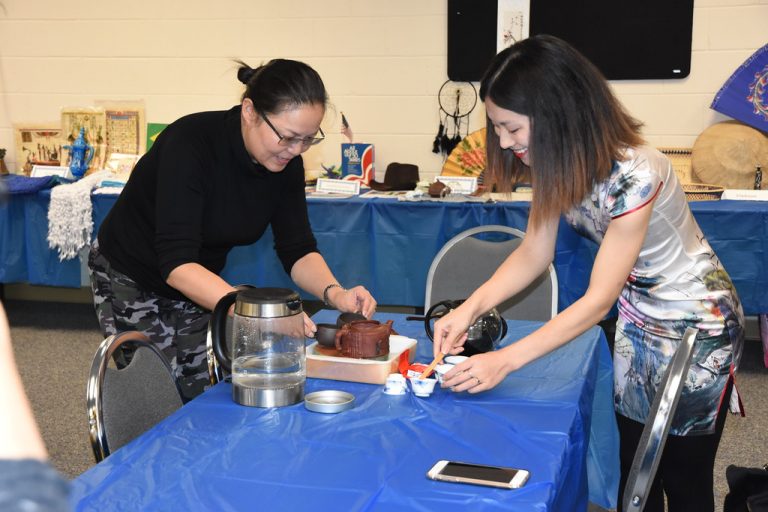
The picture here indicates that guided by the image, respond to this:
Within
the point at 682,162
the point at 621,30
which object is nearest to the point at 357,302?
the point at 682,162

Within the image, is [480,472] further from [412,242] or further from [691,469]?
[412,242]

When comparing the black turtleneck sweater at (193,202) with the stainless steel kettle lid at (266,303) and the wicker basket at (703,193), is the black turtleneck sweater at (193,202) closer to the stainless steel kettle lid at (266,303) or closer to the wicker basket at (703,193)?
the stainless steel kettle lid at (266,303)

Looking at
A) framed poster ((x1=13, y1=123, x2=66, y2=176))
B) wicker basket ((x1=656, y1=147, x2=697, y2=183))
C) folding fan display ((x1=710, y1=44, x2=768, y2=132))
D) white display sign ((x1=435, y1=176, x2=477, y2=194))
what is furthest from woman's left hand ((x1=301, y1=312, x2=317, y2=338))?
framed poster ((x1=13, y1=123, x2=66, y2=176))

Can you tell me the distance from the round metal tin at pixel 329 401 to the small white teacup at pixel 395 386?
9 cm

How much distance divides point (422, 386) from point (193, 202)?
2.27 feet

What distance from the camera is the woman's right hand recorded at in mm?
1844

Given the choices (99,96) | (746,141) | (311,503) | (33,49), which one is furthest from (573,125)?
(33,49)

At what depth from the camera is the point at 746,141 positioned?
13.1 ft

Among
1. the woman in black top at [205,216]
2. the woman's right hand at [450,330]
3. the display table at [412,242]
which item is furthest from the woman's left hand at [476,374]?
the display table at [412,242]

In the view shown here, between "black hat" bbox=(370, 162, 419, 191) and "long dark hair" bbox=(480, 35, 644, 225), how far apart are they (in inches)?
104

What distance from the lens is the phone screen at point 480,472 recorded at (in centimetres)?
127

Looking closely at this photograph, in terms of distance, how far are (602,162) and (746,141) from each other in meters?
2.70

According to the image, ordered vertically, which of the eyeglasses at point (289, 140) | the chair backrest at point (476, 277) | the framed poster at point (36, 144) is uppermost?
the eyeglasses at point (289, 140)

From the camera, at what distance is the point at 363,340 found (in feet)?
5.93
